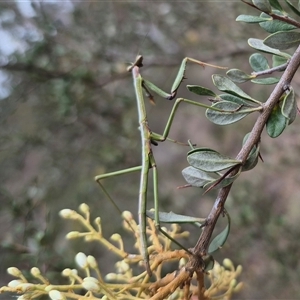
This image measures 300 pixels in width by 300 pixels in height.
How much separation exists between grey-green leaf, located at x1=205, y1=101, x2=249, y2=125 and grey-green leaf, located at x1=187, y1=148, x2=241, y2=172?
0.11 feet

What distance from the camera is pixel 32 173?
1.27 meters

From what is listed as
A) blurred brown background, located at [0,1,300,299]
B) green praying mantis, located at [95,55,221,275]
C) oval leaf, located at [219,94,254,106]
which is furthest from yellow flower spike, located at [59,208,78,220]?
blurred brown background, located at [0,1,300,299]

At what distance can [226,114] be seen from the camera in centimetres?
36

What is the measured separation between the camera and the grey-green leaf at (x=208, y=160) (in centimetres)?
33

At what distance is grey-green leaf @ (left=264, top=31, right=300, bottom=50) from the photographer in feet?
1.14

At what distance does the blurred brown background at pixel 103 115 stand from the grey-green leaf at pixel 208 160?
0.60m

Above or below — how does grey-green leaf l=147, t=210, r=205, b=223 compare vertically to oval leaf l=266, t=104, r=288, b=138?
below

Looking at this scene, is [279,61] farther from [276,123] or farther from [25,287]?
[25,287]

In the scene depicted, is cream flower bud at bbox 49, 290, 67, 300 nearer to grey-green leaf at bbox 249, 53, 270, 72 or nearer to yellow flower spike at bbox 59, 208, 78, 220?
yellow flower spike at bbox 59, 208, 78, 220

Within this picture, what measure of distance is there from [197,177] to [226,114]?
0.06m

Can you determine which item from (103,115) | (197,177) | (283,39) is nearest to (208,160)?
(197,177)

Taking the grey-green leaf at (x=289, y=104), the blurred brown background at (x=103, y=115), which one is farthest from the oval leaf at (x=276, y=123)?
the blurred brown background at (x=103, y=115)

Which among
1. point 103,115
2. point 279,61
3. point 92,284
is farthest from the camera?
point 103,115

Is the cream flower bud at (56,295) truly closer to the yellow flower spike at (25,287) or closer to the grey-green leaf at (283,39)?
the yellow flower spike at (25,287)
